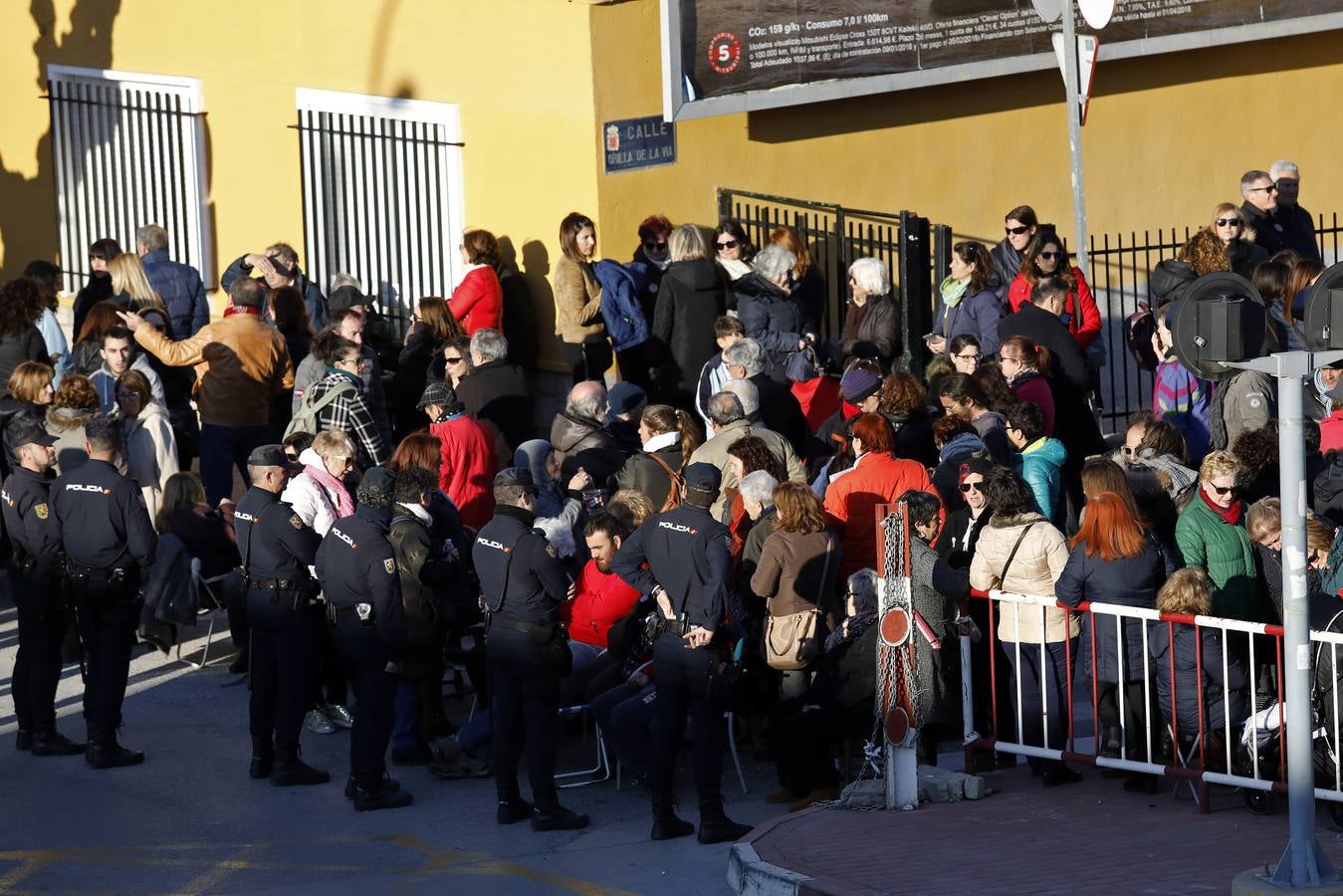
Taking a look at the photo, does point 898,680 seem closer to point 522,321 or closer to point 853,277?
point 853,277

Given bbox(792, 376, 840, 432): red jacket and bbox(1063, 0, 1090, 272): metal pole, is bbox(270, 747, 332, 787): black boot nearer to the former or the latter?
bbox(792, 376, 840, 432): red jacket

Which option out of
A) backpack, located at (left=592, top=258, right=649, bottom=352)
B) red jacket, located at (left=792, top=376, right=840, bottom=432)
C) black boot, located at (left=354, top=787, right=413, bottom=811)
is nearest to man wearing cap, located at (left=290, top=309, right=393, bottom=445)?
backpack, located at (left=592, top=258, right=649, bottom=352)

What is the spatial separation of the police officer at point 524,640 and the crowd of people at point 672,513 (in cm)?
2

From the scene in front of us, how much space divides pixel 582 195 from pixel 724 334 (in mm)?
4035

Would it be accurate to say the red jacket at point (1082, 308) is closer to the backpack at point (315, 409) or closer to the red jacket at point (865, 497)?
the red jacket at point (865, 497)

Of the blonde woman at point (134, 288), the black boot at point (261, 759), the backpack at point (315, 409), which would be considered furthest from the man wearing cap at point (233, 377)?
the black boot at point (261, 759)

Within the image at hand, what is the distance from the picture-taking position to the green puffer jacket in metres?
10.5

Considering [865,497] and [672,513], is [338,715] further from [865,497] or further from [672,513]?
[865,497]

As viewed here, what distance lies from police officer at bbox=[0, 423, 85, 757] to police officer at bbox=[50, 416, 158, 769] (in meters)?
0.12

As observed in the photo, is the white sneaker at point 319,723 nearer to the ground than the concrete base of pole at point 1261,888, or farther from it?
farther from it

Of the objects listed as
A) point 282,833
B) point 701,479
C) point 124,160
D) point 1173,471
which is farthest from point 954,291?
point 124,160

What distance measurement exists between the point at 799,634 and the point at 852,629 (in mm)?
410

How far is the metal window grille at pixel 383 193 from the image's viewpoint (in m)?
18.3

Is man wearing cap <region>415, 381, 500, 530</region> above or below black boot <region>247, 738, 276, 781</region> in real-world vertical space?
above
